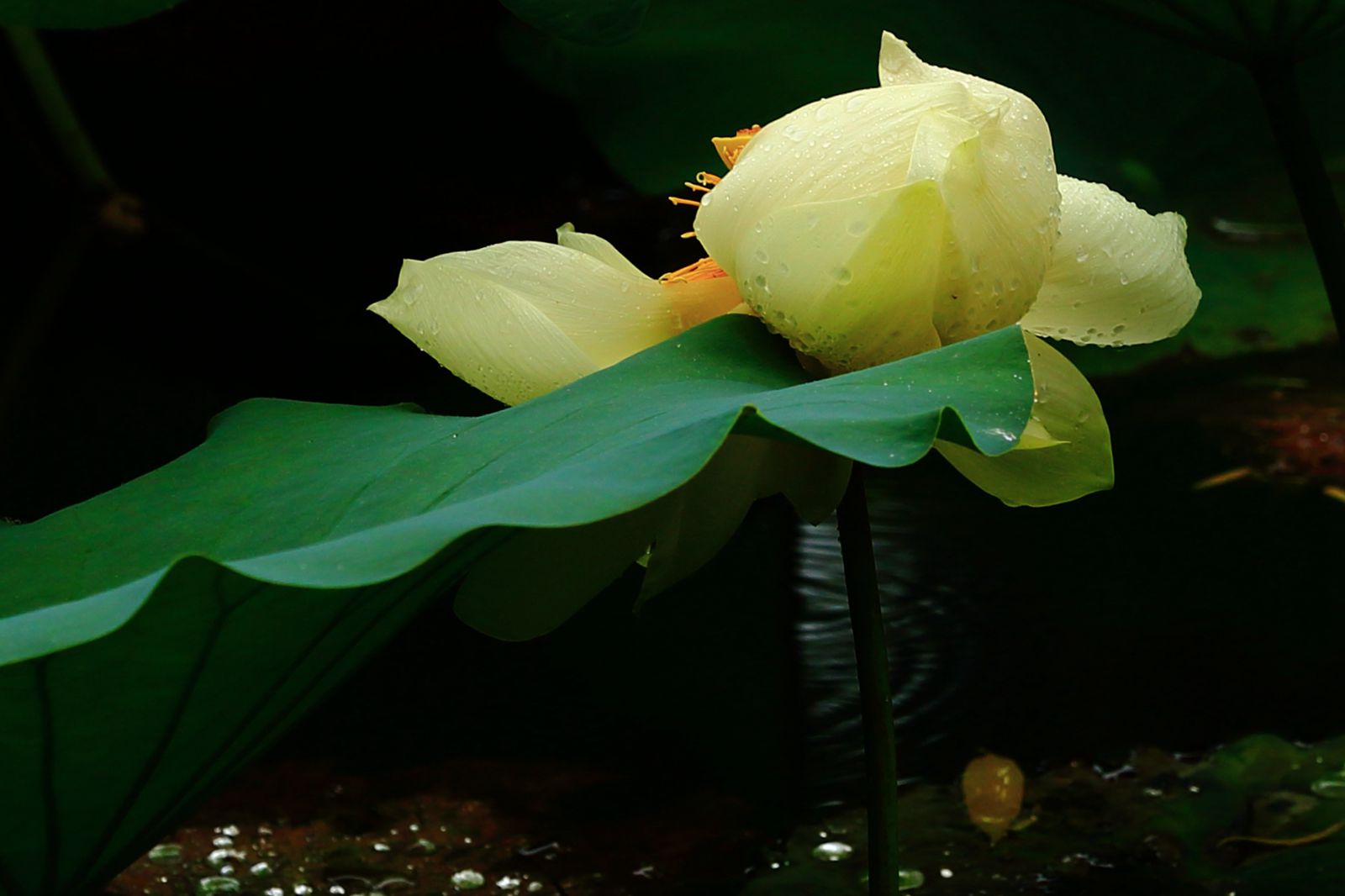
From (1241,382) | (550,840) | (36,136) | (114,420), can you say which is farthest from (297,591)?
(36,136)

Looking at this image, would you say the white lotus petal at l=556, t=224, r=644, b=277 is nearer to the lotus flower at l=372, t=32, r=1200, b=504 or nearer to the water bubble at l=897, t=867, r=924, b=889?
the lotus flower at l=372, t=32, r=1200, b=504

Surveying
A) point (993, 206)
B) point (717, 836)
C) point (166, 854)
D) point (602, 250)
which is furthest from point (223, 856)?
point (993, 206)

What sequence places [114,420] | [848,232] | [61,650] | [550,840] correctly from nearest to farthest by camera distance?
[61,650] < [848,232] < [550,840] < [114,420]

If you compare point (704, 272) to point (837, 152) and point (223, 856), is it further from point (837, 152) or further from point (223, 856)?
point (223, 856)

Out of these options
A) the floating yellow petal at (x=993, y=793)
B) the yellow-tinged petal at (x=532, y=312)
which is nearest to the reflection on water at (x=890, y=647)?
the floating yellow petal at (x=993, y=793)

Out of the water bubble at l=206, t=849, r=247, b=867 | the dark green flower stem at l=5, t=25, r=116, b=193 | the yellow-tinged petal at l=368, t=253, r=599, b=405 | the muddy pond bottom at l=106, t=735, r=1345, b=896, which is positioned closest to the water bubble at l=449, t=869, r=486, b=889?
the muddy pond bottom at l=106, t=735, r=1345, b=896

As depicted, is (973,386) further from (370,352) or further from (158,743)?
(370,352)
